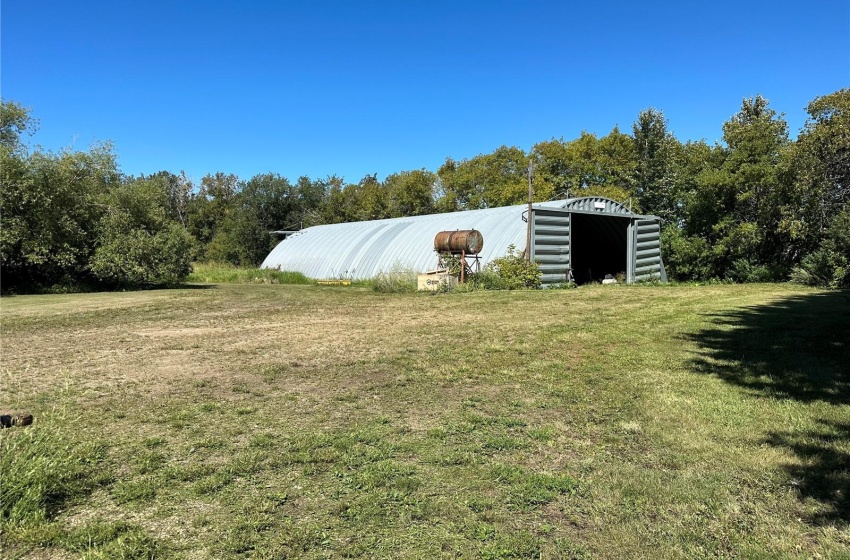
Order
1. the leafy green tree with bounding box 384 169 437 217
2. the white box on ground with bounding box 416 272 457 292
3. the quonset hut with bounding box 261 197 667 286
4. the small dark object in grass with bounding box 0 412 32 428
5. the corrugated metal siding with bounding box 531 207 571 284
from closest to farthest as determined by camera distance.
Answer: the small dark object in grass with bounding box 0 412 32 428, the white box on ground with bounding box 416 272 457 292, the corrugated metal siding with bounding box 531 207 571 284, the quonset hut with bounding box 261 197 667 286, the leafy green tree with bounding box 384 169 437 217

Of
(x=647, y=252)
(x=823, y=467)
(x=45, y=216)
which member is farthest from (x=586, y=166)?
(x=823, y=467)

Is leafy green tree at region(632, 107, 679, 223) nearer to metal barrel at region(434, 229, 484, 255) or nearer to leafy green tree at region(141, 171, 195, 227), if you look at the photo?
metal barrel at region(434, 229, 484, 255)

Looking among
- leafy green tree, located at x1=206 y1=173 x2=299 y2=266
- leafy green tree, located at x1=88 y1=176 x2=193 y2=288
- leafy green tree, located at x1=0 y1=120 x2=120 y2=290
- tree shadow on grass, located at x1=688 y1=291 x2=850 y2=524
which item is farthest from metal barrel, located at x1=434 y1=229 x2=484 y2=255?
leafy green tree, located at x1=206 y1=173 x2=299 y2=266

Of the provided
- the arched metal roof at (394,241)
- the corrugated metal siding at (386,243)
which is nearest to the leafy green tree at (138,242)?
the corrugated metal siding at (386,243)

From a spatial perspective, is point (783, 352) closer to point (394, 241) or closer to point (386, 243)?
point (394, 241)

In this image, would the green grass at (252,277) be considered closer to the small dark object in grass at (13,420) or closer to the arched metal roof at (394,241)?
the arched metal roof at (394,241)

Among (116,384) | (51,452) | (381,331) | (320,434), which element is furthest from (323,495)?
(381,331)

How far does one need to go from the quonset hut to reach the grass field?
11.3 meters

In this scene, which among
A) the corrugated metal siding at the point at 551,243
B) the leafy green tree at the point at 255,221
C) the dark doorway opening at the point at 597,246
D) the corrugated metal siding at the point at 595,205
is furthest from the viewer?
the leafy green tree at the point at 255,221

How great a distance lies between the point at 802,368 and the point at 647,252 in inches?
693

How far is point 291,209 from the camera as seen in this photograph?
172ft

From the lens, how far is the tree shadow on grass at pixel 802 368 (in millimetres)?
3318

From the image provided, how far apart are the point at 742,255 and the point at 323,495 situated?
2488 centimetres

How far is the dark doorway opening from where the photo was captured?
23406 mm
